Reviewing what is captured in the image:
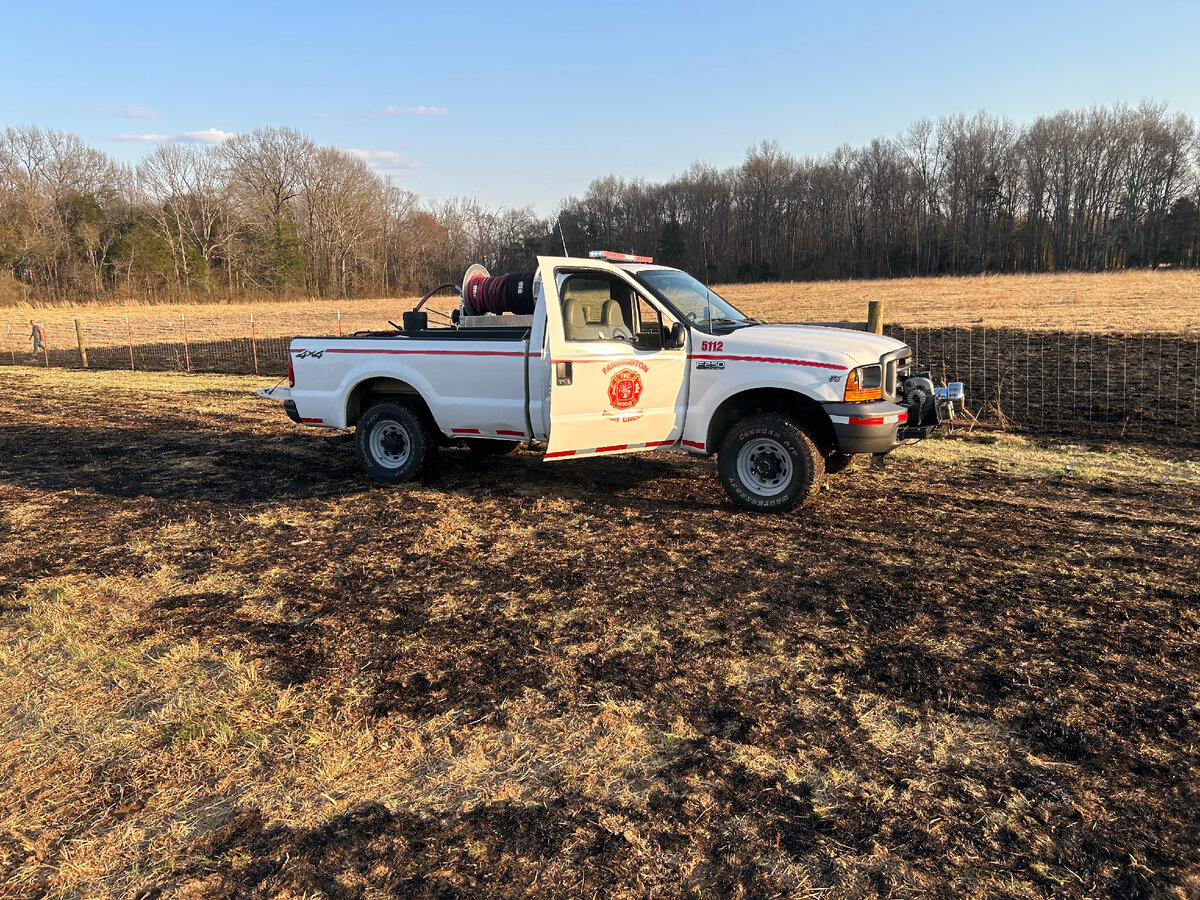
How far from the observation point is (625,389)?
6.47m

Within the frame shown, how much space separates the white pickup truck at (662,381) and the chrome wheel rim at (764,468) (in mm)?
10

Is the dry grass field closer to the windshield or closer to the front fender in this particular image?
the windshield

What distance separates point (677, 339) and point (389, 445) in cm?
315

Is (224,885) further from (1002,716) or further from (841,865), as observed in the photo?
(1002,716)

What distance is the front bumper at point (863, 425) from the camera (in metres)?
6.02

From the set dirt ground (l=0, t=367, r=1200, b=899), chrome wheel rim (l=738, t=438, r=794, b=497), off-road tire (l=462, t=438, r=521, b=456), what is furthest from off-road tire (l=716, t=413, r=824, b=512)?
off-road tire (l=462, t=438, r=521, b=456)

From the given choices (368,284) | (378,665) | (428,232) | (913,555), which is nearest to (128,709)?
(378,665)

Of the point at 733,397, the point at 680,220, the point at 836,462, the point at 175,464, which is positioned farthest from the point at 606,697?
the point at 680,220

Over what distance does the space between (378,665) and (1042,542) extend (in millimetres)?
4730

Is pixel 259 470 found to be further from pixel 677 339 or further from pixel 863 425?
pixel 863 425

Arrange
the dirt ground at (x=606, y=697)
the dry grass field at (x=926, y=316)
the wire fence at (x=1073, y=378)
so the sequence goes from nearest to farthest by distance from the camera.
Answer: the dirt ground at (x=606, y=697) < the wire fence at (x=1073, y=378) < the dry grass field at (x=926, y=316)

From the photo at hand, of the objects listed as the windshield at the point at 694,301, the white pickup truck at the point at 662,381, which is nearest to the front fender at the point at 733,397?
the white pickup truck at the point at 662,381

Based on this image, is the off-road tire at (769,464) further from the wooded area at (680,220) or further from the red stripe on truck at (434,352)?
the wooded area at (680,220)

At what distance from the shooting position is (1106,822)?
276 cm
